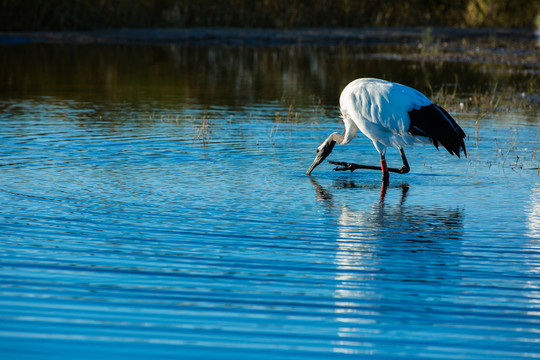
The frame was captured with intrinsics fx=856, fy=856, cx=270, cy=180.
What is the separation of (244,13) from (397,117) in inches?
1282

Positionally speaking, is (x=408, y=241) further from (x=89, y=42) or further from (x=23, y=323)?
(x=89, y=42)

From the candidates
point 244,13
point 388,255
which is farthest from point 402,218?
point 244,13

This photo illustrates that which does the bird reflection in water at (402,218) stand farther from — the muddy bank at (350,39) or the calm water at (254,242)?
the muddy bank at (350,39)

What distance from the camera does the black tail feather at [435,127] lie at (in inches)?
367

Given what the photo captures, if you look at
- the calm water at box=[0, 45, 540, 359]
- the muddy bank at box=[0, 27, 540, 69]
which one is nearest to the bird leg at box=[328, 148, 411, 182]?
the calm water at box=[0, 45, 540, 359]

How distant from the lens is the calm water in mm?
4883

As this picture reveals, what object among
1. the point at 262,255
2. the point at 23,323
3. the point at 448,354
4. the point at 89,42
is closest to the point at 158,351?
the point at 23,323

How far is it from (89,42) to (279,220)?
29.8 m

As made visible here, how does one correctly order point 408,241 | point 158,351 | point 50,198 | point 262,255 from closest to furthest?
point 158,351 < point 262,255 < point 408,241 < point 50,198

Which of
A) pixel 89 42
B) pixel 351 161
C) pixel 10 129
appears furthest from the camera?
pixel 89 42

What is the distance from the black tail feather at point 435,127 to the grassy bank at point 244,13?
3089 centimetres

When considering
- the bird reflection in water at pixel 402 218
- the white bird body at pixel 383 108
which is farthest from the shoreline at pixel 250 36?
the bird reflection in water at pixel 402 218

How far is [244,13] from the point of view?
41.0 metres

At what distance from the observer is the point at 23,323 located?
500 centimetres
